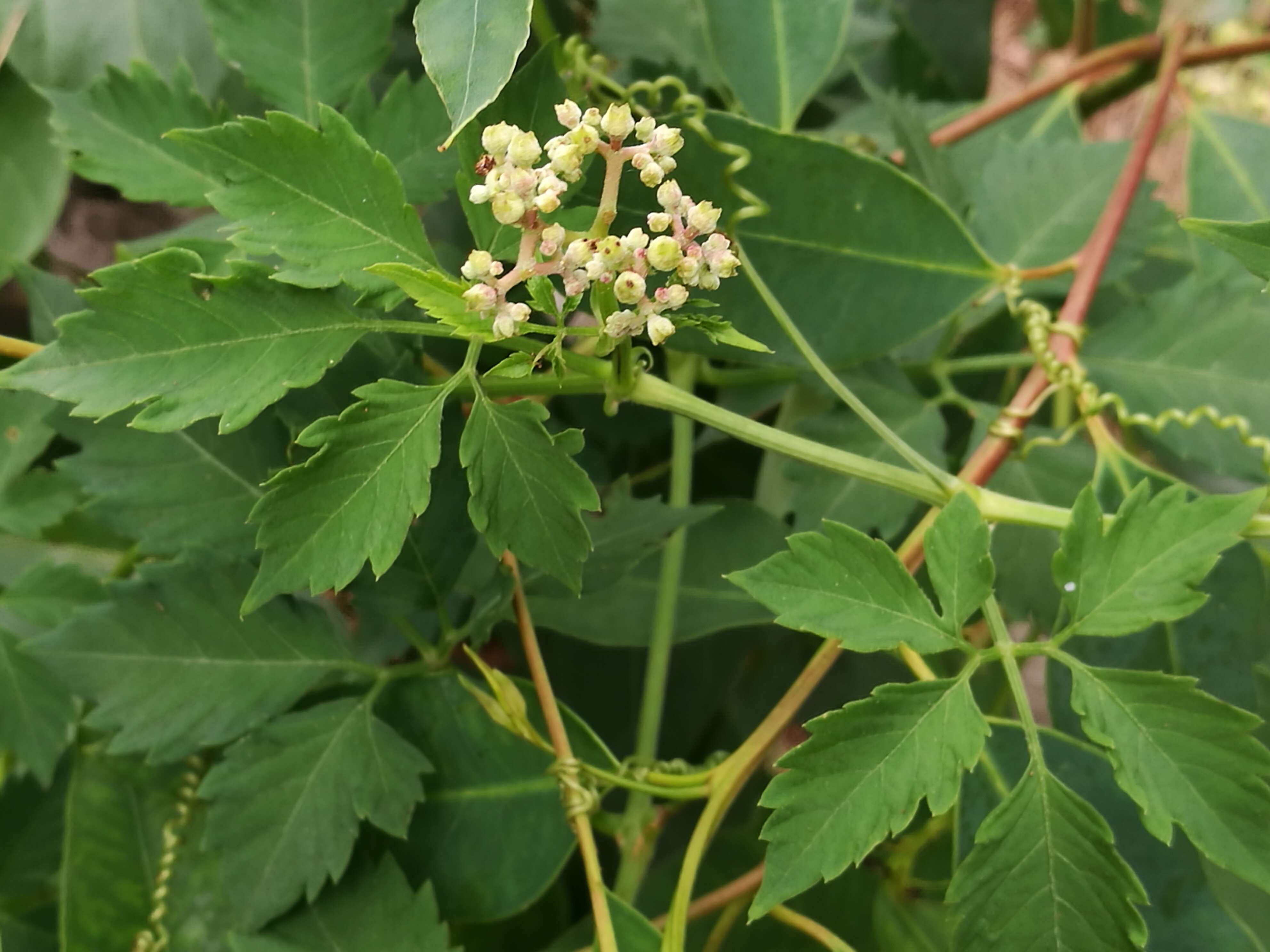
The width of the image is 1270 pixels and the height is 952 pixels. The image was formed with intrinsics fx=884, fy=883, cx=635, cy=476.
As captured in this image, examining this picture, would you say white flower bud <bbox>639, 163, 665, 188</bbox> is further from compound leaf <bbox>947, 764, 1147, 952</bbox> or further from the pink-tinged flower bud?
compound leaf <bbox>947, 764, 1147, 952</bbox>

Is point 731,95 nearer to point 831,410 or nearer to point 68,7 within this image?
point 831,410

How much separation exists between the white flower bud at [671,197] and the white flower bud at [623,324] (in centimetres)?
4

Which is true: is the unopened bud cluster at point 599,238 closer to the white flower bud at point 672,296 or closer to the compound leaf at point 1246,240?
the white flower bud at point 672,296

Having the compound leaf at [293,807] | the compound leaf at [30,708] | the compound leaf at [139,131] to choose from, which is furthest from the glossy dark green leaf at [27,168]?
the compound leaf at [293,807]

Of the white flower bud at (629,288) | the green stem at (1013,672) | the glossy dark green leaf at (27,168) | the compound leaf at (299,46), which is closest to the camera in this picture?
the white flower bud at (629,288)

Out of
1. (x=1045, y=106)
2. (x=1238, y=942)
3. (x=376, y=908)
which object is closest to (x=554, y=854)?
(x=376, y=908)

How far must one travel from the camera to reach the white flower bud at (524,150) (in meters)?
0.29

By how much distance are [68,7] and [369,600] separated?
0.45m

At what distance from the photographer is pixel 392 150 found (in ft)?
1.53

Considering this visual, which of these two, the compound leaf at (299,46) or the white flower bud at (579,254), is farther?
the compound leaf at (299,46)

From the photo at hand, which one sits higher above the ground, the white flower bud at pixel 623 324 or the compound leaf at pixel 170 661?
the white flower bud at pixel 623 324

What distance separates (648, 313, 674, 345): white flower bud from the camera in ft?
0.95

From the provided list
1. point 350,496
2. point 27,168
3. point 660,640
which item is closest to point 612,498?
point 660,640

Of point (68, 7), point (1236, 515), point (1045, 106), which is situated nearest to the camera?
point (1236, 515)
